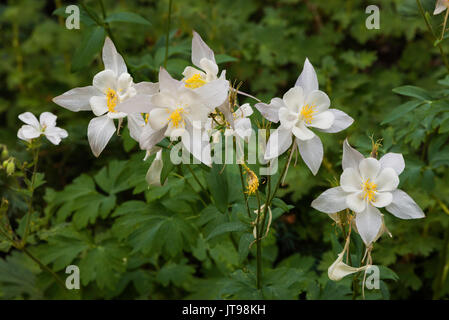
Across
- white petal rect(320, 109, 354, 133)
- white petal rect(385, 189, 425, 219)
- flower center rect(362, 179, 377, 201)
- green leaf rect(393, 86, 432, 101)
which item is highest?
green leaf rect(393, 86, 432, 101)

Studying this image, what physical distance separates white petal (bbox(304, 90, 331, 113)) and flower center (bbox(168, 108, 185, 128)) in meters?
0.35

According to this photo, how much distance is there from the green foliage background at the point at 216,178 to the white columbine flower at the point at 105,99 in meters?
0.39

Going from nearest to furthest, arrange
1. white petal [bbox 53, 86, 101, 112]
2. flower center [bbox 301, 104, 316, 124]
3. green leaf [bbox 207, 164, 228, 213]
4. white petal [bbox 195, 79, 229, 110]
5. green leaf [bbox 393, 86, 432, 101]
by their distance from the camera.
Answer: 1. white petal [bbox 195, 79, 229, 110]
2. flower center [bbox 301, 104, 316, 124]
3. white petal [bbox 53, 86, 101, 112]
4. green leaf [bbox 207, 164, 228, 213]
5. green leaf [bbox 393, 86, 432, 101]

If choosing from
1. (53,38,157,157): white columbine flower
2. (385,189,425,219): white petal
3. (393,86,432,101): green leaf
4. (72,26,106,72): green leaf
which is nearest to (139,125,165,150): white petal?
(53,38,157,157): white columbine flower

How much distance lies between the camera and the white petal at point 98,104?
1.30m

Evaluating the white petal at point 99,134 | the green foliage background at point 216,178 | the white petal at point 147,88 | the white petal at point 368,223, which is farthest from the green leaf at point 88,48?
the white petal at point 368,223

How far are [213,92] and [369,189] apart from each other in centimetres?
50

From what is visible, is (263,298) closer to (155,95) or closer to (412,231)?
(155,95)

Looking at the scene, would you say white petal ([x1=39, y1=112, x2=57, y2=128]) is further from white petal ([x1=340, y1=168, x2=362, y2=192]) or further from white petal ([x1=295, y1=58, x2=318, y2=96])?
white petal ([x1=340, y1=168, x2=362, y2=192])

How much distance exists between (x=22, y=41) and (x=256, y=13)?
197 centimetres

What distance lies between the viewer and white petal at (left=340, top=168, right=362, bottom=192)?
1.25 meters

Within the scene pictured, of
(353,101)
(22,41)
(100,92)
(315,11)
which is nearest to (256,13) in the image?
(315,11)

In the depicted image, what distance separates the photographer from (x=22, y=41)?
3.76 metres

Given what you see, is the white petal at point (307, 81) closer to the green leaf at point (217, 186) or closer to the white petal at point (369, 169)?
the white petal at point (369, 169)
